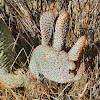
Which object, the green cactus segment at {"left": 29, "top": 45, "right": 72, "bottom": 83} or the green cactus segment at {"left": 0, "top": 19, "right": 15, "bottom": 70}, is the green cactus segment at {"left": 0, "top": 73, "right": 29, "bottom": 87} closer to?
the green cactus segment at {"left": 0, "top": 19, "right": 15, "bottom": 70}

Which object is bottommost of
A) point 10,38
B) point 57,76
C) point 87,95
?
point 87,95

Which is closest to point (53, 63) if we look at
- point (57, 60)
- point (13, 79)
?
point (57, 60)

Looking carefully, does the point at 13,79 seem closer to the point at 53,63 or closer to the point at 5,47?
the point at 5,47

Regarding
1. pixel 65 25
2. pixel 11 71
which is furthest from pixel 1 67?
pixel 65 25

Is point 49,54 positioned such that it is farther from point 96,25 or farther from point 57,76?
point 96,25

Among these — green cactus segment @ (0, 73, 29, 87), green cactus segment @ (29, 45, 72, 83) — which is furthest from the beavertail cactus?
green cactus segment @ (0, 73, 29, 87)
